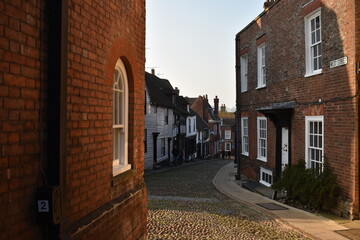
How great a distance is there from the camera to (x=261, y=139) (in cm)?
1605

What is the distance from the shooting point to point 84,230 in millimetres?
3887

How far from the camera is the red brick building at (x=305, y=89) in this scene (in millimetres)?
9211

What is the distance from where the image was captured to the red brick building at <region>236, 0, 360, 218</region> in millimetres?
9211

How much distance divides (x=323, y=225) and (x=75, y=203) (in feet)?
22.7

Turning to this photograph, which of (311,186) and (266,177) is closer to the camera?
(311,186)

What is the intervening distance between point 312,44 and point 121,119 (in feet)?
26.5

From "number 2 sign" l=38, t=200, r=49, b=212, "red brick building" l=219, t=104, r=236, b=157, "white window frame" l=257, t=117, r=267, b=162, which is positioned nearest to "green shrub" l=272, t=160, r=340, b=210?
"white window frame" l=257, t=117, r=267, b=162

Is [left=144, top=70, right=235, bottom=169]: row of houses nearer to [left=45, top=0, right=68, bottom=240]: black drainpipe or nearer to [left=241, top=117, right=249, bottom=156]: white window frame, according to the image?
[left=241, top=117, right=249, bottom=156]: white window frame

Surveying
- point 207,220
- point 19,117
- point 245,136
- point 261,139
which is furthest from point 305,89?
point 19,117

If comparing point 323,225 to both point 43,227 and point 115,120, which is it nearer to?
point 115,120

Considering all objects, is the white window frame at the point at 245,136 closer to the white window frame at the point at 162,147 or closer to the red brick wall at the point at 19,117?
the white window frame at the point at 162,147

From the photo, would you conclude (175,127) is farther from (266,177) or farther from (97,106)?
(97,106)

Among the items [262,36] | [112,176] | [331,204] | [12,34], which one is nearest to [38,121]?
[12,34]

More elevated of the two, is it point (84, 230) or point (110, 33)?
point (110, 33)
